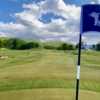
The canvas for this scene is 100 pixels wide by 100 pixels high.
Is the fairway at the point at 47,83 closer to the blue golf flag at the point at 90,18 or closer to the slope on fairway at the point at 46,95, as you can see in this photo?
the slope on fairway at the point at 46,95

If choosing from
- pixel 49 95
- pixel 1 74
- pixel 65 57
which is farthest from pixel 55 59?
pixel 49 95

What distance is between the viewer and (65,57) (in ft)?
93.8

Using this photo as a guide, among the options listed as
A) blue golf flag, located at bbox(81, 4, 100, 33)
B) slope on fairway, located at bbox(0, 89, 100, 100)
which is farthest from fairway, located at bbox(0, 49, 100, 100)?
blue golf flag, located at bbox(81, 4, 100, 33)

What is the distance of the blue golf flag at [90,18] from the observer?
9602mm

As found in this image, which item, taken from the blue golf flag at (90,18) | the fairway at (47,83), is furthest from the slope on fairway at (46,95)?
the blue golf flag at (90,18)

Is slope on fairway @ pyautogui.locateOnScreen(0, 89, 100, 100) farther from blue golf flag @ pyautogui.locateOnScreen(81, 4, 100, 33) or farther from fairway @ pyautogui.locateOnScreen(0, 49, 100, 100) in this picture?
blue golf flag @ pyautogui.locateOnScreen(81, 4, 100, 33)

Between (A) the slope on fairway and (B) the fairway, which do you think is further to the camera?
(B) the fairway

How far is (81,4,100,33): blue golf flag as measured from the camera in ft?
31.5

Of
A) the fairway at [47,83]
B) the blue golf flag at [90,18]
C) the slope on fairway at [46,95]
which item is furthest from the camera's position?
the fairway at [47,83]

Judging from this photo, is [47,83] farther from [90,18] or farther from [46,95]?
[90,18]

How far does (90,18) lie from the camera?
31.7 ft

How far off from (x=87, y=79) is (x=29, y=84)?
365cm

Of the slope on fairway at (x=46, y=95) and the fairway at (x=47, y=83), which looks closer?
the slope on fairway at (x=46, y=95)

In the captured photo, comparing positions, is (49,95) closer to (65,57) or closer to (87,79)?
(87,79)
